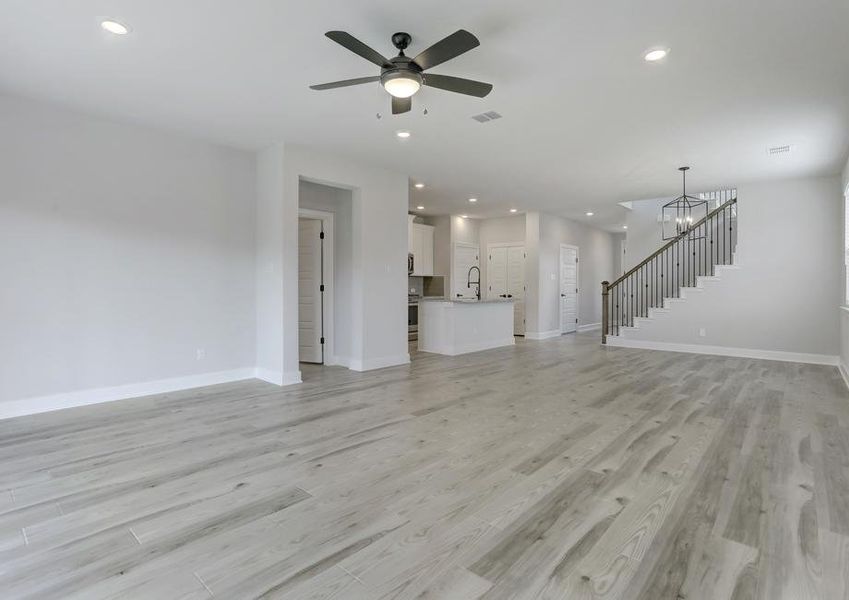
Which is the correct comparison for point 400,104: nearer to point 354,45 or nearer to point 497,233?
point 354,45

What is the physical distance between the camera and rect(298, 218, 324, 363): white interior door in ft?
21.3

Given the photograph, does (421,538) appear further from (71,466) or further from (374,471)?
(71,466)

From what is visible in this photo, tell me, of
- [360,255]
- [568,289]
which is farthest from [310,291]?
[568,289]

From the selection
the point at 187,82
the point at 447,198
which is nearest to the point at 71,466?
the point at 187,82

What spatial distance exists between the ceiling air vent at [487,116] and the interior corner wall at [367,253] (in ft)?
6.67

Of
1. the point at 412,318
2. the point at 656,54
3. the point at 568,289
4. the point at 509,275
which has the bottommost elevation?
the point at 412,318

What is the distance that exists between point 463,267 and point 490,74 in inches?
Result: 278

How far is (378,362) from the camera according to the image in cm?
611

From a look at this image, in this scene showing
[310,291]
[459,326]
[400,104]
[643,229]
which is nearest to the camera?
[400,104]

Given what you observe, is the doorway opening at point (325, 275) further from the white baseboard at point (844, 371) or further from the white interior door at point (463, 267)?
the white baseboard at point (844, 371)

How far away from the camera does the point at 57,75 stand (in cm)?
346

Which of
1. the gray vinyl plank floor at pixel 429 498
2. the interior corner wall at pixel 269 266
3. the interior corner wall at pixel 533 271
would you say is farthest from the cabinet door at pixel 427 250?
the gray vinyl plank floor at pixel 429 498

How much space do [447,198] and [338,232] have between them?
8.66 feet

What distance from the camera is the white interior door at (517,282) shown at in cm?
1026
